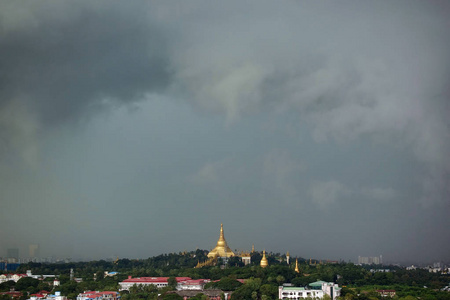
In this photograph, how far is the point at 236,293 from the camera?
37.2m

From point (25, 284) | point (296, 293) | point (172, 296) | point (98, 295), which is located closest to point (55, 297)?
point (98, 295)

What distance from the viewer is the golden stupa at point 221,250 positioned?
61.4 metres

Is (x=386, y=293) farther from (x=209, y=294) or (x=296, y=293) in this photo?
(x=209, y=294)

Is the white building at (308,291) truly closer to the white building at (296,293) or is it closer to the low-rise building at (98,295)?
the white building at (296,293)

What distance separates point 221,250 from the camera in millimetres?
62000

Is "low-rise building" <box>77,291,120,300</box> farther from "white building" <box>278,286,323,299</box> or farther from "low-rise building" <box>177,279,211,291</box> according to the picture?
"white building" <box>278,286,323,299</box>

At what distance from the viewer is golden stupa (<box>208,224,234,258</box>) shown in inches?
2419

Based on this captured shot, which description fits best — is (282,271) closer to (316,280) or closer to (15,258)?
(316,280)

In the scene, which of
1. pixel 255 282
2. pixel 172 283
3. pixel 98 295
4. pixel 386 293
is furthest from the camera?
pixel 172 283

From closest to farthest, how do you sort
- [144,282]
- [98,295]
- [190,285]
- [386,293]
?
[98,295], [386,293], [190,285], [144,282]

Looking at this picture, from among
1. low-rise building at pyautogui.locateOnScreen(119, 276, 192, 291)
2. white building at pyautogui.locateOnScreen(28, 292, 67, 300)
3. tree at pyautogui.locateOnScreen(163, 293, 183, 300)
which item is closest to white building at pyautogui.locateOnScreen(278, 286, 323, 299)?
tree at pyautogui.locateOnScreen(163, 293, 183, 300)

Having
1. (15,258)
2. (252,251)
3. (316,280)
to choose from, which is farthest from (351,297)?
(15,258)

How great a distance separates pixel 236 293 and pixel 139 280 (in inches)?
401

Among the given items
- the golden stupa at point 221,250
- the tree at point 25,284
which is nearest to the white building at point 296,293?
the tree at point 25,284
